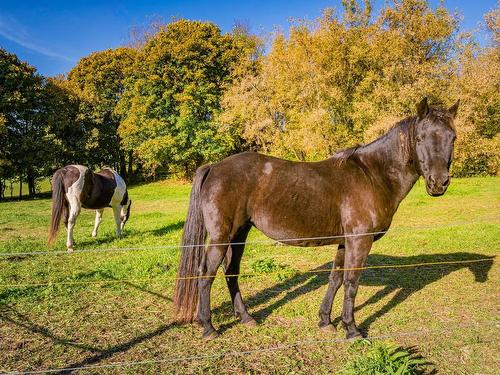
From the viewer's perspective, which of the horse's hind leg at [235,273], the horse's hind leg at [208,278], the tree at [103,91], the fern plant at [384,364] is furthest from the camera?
the tree at [103,91]

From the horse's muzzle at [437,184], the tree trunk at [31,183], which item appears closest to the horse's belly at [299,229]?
the horse's muzzle at [437,184]

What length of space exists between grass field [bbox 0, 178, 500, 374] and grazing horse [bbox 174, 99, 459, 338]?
1.62ft

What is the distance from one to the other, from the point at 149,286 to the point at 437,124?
4.88m

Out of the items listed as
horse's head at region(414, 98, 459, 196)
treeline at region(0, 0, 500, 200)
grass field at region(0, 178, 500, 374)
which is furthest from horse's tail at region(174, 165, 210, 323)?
treeline at region(0, 0, 500, 200)

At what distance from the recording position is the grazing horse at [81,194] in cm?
870

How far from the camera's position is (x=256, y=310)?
17.0 ft

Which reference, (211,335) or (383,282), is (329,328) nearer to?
(211,335)

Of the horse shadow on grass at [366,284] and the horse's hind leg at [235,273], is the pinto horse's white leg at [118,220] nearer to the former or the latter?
the horse shadow on grass at [366,284]

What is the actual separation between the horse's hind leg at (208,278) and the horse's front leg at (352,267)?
141 cm

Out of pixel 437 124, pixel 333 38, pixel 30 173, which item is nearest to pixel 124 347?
pixel 437 124

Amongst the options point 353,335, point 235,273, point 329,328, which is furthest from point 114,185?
point 353,335

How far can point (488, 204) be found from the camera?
13.4 m

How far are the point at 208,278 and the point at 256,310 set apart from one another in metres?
1.22

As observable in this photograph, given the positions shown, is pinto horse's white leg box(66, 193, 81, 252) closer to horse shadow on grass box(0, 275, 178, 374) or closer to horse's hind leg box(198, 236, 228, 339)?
horse shadow on grass box(0, 275, 178, 374)
